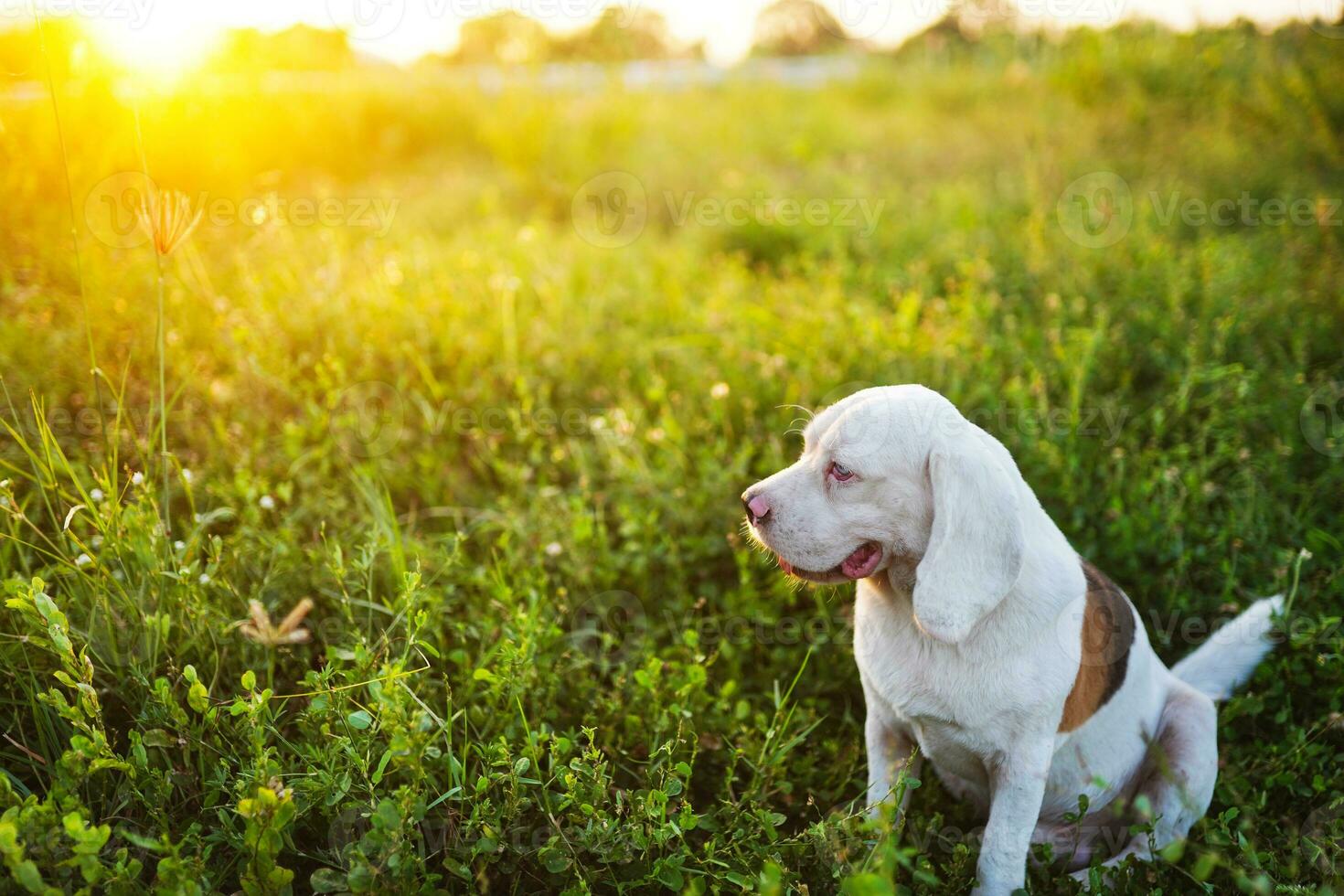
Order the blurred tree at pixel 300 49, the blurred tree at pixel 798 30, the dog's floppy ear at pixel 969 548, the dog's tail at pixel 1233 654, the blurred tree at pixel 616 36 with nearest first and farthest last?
the dog's floppy ear at pixel 969 548, the dog's tail at pixel 1233 654, the blurred tree at pixel 616 36, the blurred tree at pixel 300 49, the blurred tree at pixel 798 30

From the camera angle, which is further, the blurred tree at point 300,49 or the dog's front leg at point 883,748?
the blurred tree at point 300,49

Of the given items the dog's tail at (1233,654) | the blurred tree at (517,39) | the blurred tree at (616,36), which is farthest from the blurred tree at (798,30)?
the dog's tail at (1233,654)

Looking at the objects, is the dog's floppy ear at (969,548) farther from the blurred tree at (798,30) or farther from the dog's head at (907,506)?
the blurred tree at (798,30)

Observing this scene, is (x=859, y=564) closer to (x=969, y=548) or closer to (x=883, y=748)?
(x=969, y=548)

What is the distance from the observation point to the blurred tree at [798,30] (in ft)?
42.5

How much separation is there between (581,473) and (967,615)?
1.94 m

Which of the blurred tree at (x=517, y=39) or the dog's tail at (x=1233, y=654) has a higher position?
the blurred tree at (x=517, y=39)

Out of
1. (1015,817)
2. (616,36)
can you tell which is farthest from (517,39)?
(1015,817)

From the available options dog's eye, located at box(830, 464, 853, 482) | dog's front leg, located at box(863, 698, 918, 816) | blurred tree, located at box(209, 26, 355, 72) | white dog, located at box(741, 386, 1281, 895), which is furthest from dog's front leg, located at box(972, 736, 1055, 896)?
blurred tree, located at box(209, 26, 355, 72)

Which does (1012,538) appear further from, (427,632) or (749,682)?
(427,632)

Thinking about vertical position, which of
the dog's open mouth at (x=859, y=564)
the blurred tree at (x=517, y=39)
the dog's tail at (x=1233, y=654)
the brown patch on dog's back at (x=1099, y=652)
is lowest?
the dog's tail at (x=1233, y=654)

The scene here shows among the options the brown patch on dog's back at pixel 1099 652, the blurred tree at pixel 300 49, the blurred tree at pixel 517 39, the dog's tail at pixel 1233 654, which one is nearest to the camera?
the brown patch on dog's back at pixel 1099 652

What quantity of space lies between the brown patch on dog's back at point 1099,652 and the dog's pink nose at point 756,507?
902mm

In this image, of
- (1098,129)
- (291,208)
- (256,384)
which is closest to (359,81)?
(291,208)
